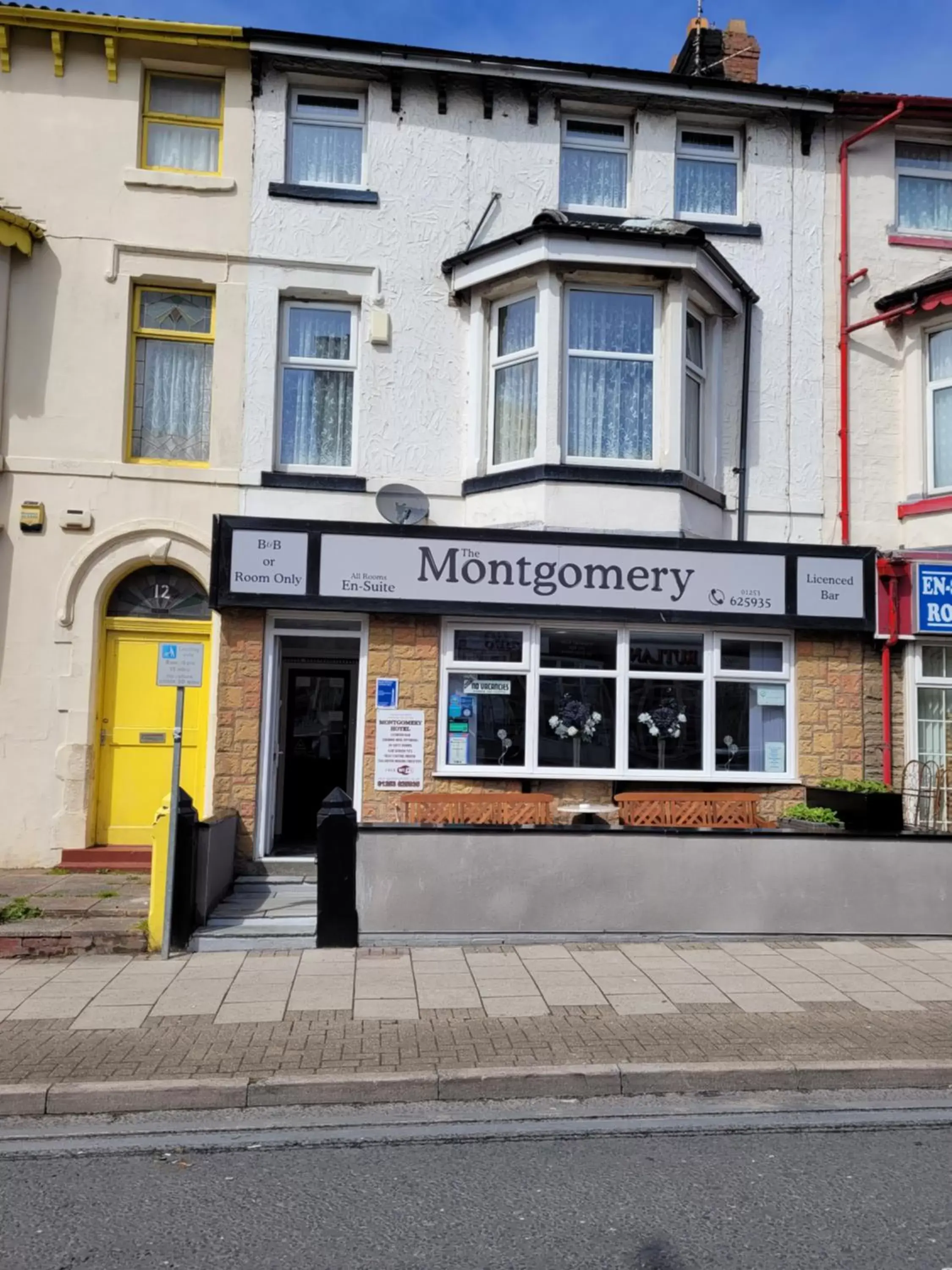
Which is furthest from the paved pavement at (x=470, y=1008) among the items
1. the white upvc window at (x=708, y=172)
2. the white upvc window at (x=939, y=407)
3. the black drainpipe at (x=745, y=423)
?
the white upvc window at (x=708, y=172)

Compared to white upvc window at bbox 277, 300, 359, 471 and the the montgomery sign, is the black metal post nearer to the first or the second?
the the montgomery sign

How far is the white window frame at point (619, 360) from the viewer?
10.2m

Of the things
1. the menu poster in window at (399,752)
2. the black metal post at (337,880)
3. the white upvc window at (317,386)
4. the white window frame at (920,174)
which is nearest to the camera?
the black metal post at (337,880)

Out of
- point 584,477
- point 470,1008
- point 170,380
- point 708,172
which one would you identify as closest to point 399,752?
point 584,477

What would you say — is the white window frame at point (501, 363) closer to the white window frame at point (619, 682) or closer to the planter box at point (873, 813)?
the white window frame at point (619, 682)

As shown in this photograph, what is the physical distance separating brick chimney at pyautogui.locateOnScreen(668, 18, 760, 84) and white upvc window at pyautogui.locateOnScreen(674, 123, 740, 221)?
4.53 feet

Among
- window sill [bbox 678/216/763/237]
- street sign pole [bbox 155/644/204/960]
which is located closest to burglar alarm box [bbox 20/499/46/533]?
street sign pole [bbox 155/644/204/960]

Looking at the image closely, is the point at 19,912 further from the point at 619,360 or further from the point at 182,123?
the point at 182,123

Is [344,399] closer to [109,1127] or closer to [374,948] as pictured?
[374,948]

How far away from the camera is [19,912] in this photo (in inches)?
317

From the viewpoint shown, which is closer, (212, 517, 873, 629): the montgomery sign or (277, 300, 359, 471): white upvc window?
(212, 517, 873, 629): the montgomery sign

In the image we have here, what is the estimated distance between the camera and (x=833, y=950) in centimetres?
805

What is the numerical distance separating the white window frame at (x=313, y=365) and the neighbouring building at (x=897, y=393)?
5.12 metres

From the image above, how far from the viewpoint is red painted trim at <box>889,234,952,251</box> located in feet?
37.3
